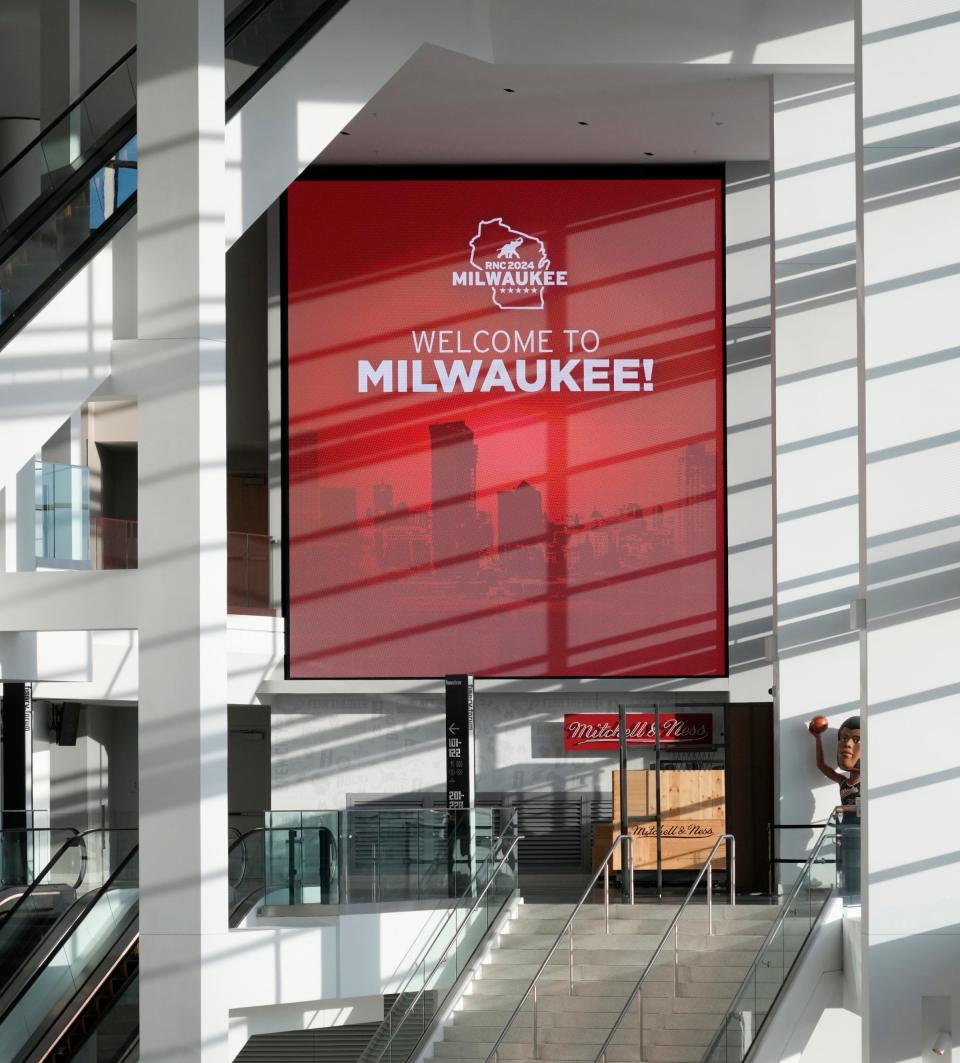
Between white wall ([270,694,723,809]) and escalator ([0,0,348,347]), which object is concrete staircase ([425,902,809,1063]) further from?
escalator ([0,0,348,347])

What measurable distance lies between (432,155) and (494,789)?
331 inches

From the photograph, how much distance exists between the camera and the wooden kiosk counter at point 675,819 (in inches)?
814

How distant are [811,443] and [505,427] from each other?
456cm

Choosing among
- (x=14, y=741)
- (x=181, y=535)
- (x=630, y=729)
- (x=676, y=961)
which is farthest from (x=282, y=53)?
(x=630, y=729)

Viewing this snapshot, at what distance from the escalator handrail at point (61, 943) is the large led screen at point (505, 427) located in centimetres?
756

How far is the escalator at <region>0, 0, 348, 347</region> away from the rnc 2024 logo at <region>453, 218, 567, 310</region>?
8.13m

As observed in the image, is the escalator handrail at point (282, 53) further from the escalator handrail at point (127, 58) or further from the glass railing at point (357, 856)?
the glass railing at point (357, 856)

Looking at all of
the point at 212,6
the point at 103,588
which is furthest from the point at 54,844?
the point at 212,6

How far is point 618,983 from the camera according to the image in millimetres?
15805

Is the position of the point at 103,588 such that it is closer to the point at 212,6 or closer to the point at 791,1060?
the point at 212,6

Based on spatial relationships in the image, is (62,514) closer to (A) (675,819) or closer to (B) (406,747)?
(B) (406,747)

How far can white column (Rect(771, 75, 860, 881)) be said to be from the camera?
61.7 ft

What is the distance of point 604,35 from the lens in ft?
59.4

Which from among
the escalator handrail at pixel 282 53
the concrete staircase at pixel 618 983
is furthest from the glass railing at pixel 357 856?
the escalator handrail at pixel 282 53
